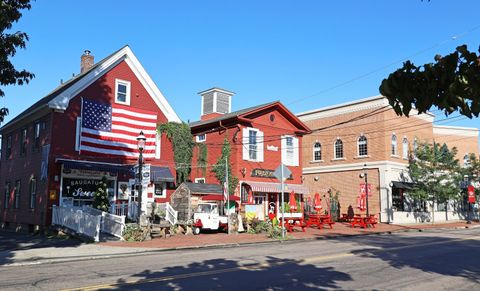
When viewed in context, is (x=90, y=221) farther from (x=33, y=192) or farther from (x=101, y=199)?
(x=33, y=192)

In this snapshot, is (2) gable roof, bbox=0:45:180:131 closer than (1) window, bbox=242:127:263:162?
Yes

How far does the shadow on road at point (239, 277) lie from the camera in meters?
8.37

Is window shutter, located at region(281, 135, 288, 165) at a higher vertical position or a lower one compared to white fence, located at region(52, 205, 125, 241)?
higher

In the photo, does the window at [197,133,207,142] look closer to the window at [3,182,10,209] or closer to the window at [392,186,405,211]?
the window at [3,182,10,209]

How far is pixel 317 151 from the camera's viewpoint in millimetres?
39281

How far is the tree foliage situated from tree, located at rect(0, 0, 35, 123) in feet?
→ 92.1

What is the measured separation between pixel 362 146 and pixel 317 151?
4.83 metres

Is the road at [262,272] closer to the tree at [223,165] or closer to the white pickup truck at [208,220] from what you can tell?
the white pickup truck at [208,220]

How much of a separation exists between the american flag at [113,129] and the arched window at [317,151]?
17.8 m

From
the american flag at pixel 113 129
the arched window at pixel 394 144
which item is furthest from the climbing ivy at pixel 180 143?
the arched window at pixel 394 144

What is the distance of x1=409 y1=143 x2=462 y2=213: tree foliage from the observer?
33.3 metres

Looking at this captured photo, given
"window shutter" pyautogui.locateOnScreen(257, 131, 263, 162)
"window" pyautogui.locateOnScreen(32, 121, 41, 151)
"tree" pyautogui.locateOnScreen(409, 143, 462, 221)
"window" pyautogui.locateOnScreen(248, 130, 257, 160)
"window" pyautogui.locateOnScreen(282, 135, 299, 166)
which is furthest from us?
"tree" pyautogui.locateOnScreen(409, 143, 462, 221)

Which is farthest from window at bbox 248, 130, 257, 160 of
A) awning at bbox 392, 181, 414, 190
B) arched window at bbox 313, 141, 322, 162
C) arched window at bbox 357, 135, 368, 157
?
awning at bbox 392, 181, 414, 190

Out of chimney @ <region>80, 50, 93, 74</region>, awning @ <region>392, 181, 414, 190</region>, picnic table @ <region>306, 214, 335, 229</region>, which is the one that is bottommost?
picnic table @ <region>306, 214, 335, 229</region>
